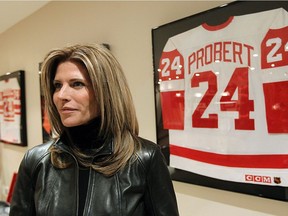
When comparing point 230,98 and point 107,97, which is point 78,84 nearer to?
point 107,97

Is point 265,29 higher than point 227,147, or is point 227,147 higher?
point 265,29

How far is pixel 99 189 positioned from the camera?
2.92 feet

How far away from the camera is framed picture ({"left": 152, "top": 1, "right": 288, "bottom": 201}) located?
1.14 metres

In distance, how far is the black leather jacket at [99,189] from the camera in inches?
34.7

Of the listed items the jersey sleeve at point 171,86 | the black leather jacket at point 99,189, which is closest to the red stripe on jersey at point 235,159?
the jersey sleeve at point 171,86

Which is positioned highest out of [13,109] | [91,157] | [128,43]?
[128,43]

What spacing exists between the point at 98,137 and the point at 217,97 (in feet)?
2.02

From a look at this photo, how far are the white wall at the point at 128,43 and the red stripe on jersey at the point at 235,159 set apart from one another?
0.50 feet

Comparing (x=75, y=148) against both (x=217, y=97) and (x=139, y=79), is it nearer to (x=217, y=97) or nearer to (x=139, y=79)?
(x=217, y=97)

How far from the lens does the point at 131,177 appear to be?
0.91 meters

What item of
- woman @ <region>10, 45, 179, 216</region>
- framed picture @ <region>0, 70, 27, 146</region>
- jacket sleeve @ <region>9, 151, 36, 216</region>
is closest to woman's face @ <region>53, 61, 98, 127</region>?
woman @ <region>10, 45, 179, 216</region>

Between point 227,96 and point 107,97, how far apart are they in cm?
60

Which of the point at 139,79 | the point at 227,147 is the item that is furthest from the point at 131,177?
the point at 139,79

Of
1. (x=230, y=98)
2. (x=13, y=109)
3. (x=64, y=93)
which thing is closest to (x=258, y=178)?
(x=230, y=98)
